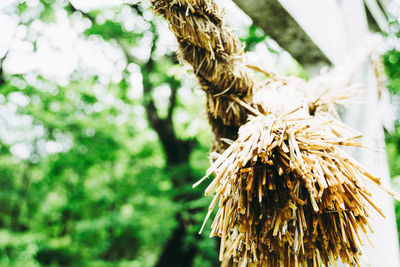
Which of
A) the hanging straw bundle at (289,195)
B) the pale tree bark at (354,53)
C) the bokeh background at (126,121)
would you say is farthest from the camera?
the bokeh background at (126,121)

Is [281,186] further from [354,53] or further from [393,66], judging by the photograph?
[393,66]

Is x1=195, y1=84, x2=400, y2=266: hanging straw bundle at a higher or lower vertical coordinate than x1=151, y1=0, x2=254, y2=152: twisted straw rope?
lower

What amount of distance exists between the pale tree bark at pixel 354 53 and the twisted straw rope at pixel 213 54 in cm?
26

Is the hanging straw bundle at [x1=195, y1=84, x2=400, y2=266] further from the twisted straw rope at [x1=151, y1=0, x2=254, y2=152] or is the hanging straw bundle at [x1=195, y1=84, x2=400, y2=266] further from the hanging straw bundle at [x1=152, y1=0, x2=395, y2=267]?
the twisted straw rope at [x1=151, y1=0, x2=254, y2=152]

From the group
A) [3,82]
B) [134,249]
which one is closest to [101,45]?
[3,82]

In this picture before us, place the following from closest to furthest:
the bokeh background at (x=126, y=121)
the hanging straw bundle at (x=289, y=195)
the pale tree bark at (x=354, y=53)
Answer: the hanging straw bundle at (x=289, y=195) < the pale tree bark at (x=354, y=53) < the bokeh background at (x=126, y=121)

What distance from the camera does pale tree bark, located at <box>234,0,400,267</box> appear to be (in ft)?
3.67

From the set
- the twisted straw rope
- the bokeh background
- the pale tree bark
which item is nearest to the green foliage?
the bokeh background

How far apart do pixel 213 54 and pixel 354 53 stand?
1.07m

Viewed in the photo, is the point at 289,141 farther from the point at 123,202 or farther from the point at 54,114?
the point at 54,114

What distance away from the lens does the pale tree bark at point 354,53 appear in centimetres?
112

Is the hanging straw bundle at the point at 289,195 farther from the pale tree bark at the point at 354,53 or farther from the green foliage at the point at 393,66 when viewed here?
the green foliage at the point at 393,66

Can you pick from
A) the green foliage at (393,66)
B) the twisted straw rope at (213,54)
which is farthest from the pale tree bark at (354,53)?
the green foliage at (393,66)

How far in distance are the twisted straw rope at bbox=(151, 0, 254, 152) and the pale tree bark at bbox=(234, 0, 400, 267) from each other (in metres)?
0.26
